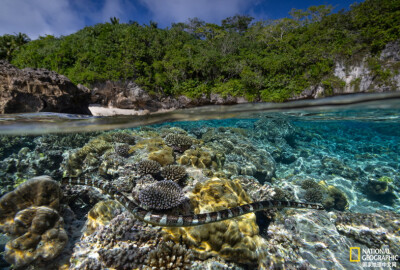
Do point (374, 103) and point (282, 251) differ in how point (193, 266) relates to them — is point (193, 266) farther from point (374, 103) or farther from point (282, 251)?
point (374, 103)

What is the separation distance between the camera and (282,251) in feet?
15.0

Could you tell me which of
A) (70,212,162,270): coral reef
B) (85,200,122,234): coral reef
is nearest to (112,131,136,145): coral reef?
(85,200,122,234): coral reef

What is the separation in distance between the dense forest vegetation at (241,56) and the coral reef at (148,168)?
34.9 feet

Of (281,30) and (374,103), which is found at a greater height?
(281,30)

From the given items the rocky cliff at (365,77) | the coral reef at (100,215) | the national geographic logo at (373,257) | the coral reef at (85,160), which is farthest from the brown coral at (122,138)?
the rocky cliff at (365,77)

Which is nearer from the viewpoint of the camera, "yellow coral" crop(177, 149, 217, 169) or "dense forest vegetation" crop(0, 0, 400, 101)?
"yellow coral" crop(177, 149, 217, 169)

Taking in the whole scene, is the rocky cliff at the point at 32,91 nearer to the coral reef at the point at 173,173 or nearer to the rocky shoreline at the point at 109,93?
the rocky shoreline at the point at 109,93

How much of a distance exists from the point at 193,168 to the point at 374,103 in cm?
1495

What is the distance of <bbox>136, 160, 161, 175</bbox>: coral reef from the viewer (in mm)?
5926

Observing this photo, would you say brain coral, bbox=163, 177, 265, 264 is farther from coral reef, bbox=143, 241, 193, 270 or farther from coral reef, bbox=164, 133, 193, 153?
coral reef, bbox=164, 133, 193, 153

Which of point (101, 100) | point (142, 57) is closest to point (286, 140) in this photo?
point (142, 57)

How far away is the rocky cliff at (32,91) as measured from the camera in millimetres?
8078

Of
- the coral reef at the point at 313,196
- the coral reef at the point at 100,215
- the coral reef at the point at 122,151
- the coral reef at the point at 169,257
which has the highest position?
the coral reef at the point at 122,151

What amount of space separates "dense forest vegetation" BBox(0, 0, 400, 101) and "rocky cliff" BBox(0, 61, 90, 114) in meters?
7.40
